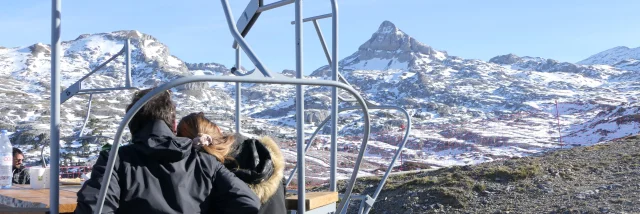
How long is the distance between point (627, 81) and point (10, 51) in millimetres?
179287

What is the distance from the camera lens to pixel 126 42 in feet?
14.3

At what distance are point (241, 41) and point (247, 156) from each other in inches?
24.8

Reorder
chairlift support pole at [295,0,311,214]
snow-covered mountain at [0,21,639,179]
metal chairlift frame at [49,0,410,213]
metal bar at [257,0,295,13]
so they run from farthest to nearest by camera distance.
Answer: snow-covered mountain at [0,21,639,179]
metal bar at [257,0,295,13]
chairlift support pole at [295,0,311,214]
metal chairlift frame at [49,0,410,213]

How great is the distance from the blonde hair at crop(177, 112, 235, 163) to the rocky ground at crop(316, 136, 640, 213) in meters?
7.96

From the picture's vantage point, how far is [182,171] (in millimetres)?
2312

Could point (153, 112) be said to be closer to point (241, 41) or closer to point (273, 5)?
point (241, 41)

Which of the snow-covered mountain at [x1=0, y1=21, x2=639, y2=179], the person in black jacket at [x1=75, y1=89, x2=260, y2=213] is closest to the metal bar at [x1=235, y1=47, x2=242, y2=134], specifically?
the person in black jacket at [x1=75, y1=89, x2=260, y2=213]

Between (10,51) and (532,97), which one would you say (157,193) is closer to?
(532,97)

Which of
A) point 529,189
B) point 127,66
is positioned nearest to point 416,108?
point 529,189

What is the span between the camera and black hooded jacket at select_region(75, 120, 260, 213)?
7.00 feet

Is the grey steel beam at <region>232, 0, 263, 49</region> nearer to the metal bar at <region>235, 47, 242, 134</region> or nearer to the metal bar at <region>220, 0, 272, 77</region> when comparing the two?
the metal bar at <region>220, 0, 272, 77</region>

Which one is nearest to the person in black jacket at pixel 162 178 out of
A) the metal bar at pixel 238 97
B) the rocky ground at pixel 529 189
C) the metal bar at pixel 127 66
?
the metal bar at pixel 238 97

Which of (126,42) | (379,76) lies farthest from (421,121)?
(126,42)

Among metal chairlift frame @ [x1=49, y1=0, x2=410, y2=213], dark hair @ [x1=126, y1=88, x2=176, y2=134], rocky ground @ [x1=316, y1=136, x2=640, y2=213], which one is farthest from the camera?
rocky ground @ [x1=316, y1=136, x2=640, y2=213]
